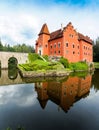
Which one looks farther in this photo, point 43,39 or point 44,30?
point 43,39

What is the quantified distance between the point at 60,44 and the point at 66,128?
39638 mm

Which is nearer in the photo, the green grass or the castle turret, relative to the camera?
the green grass

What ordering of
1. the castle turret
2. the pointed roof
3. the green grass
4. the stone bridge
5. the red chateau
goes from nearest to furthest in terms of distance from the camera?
the green grass < the red chateau < the stone bridge < the pointed roof < the castle turret

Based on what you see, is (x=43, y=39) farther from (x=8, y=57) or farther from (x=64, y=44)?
(x=8, y=57)

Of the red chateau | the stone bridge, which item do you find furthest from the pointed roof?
the stone bridge

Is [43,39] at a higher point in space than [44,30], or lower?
lower

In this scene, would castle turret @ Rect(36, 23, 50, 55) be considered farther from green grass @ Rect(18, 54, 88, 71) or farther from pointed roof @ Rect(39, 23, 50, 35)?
green grass @ Rect(18, 54, 88, 71)

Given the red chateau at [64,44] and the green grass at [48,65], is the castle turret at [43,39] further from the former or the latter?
the green grass at [48,65]

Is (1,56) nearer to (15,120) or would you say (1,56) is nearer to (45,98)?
(45,98)

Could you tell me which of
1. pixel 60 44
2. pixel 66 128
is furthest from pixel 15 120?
pixel 60 44

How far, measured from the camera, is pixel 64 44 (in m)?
45.7

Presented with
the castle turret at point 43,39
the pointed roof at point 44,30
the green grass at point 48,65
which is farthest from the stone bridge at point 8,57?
the pointed roof at point 44,30

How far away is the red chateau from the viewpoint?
46.1m

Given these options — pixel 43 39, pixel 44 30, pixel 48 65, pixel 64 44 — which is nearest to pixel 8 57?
pixel 43 39
